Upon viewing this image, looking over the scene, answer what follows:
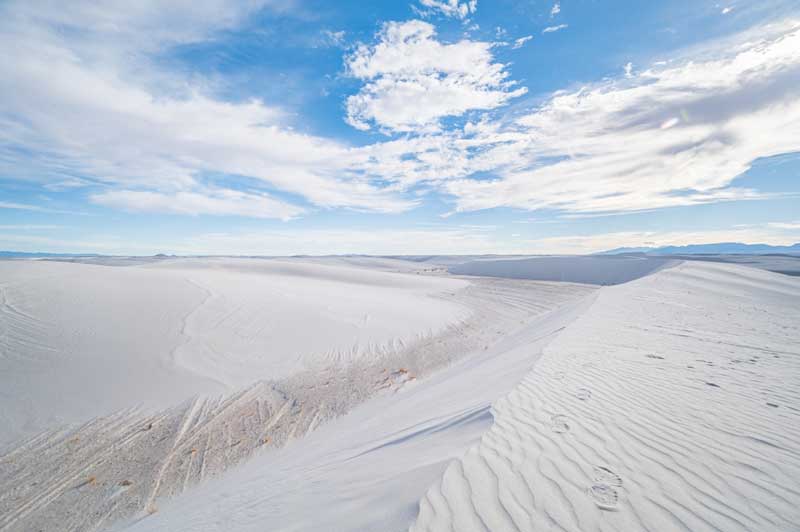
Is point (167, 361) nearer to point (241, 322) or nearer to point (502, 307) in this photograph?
point (241, 322)

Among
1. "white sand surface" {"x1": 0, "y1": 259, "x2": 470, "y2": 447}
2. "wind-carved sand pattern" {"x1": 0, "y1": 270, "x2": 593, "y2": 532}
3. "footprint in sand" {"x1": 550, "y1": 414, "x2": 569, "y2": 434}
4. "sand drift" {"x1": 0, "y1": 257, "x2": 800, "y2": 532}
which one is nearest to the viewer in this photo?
"sand drift" {"x1": 0, "y1": 257, "x2": 800, "y2": 532}

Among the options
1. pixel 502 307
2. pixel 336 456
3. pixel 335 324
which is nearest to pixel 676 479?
pixel 336 456

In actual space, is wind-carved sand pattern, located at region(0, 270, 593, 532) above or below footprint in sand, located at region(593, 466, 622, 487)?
below

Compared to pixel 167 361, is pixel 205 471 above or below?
below

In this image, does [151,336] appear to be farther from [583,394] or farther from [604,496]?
[604,496]

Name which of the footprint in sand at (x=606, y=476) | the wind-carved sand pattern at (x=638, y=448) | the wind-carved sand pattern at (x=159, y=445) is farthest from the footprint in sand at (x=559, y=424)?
the wind-carved sand pattern at (x=159, y=445)

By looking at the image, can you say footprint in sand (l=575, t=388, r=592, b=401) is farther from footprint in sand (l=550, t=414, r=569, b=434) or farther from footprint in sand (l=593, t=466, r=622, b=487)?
footprint in sand (l=593, t=466, r=622, b=487)

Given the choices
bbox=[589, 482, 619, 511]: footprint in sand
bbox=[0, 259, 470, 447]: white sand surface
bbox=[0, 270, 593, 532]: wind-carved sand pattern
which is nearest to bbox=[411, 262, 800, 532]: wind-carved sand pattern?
bbox=[589, 482, 619, 511]: footprint in sand

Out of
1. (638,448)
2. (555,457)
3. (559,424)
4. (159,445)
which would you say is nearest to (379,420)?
(559,424)
